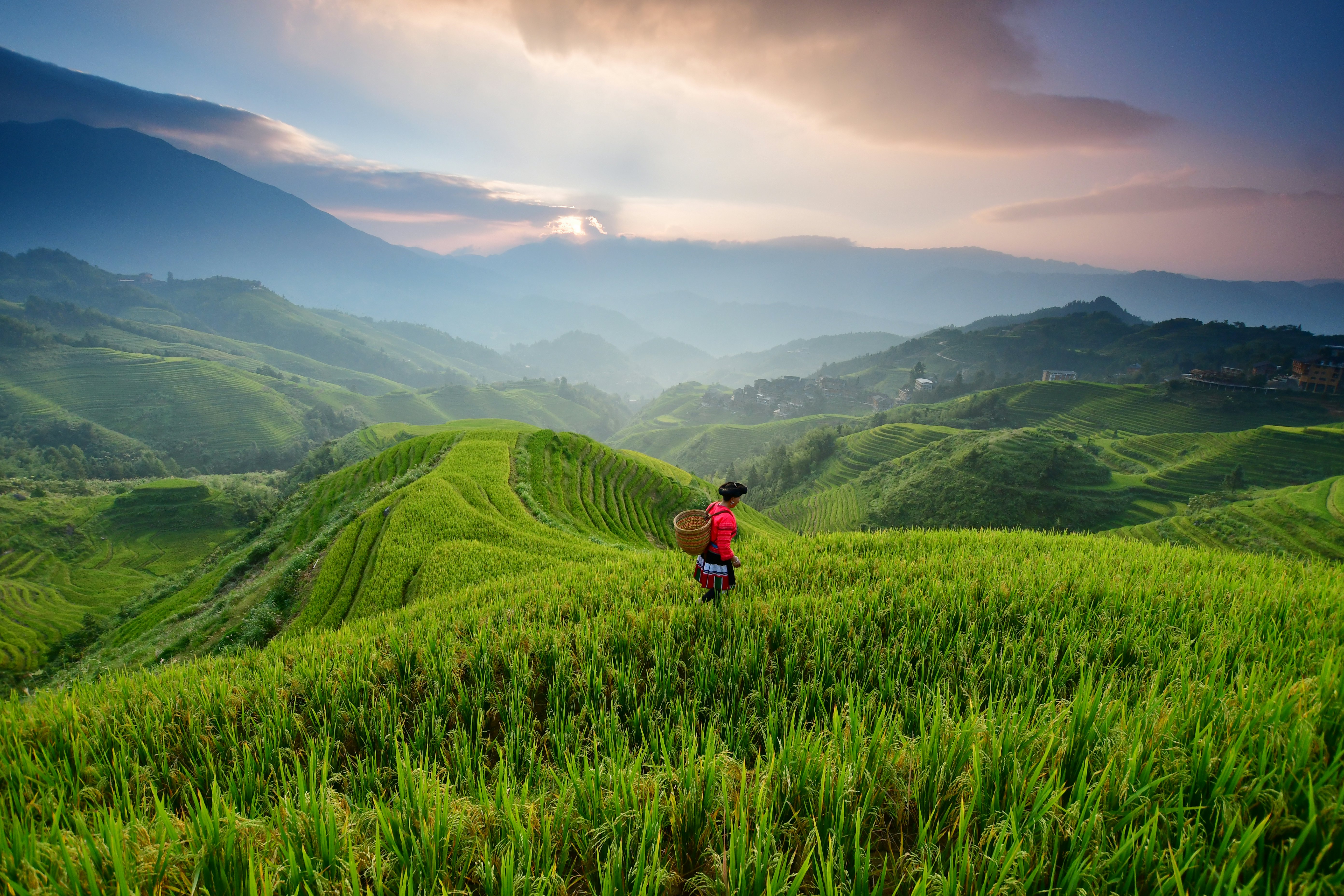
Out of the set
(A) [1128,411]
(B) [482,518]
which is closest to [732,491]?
(B) [482,518]

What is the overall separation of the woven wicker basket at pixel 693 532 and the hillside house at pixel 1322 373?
16382cm

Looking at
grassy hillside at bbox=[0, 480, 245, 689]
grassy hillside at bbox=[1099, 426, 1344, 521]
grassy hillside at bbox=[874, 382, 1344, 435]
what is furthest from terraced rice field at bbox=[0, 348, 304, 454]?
grassy hillside at bbox=[1099, 426, 1344, 521]

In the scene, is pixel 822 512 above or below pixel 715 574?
below

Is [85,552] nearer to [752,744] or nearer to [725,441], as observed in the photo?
[752,744]

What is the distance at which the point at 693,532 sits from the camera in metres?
5.33

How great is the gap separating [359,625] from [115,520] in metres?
105

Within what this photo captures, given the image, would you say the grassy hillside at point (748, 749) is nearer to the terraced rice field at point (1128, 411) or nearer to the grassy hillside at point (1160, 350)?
the terraced rice field at point (1128, 411)

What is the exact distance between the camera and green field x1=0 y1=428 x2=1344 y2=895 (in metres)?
2.01

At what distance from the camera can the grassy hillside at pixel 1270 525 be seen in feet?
141

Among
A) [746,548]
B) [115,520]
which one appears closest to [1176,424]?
[746,548]

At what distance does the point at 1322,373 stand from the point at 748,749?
→ 16831 cm

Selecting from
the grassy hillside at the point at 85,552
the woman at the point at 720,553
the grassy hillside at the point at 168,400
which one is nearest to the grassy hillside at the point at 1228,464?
the woman at the point at 720,553

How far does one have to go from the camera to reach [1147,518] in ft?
195

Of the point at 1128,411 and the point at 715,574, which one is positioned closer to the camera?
the point at 715,574
